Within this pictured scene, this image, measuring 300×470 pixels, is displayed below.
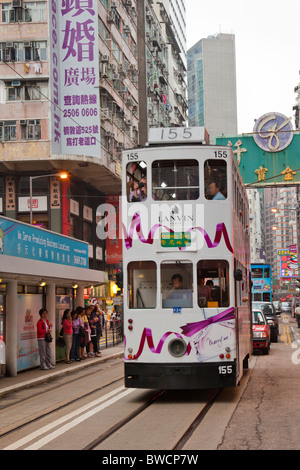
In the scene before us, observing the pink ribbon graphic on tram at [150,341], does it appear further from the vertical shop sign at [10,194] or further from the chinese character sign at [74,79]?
the vertical shop sign at [10,194]

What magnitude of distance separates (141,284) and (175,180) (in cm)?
191

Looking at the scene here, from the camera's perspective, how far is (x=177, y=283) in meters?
12.2

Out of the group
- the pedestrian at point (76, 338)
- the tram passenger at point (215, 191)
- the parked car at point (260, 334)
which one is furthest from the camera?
the parked car at point (260, 334)

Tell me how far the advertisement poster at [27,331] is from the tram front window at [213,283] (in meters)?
8.61

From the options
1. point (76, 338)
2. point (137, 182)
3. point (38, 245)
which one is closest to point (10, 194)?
point (76, 338)

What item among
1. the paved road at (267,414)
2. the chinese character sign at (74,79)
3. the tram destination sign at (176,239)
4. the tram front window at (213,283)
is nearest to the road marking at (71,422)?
the paved road at (267,414)

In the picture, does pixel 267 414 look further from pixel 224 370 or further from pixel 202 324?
pixel 202 324

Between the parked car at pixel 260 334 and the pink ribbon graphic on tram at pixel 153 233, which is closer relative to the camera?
the pink ribbon graphic on tram at pixel 153 233

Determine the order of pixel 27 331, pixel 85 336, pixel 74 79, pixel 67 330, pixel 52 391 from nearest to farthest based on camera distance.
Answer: pixel 52 391, pixel 27 331, pixel 67 330, pixel 85 336, pixel 74 79

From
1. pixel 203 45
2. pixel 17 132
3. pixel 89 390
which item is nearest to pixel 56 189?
pixel 17 132

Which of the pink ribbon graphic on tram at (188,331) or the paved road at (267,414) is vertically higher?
the pink ribbon graphic on tram at (188,331)

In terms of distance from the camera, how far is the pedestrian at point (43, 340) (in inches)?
773

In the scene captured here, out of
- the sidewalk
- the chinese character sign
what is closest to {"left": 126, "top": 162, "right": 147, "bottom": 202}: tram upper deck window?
the sidewalk

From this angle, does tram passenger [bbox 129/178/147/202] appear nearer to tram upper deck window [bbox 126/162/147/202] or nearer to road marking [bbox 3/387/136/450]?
tram upper deck window [bbox 126/162/147/202]
